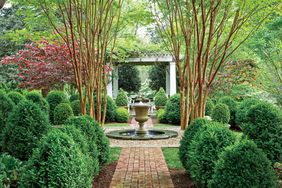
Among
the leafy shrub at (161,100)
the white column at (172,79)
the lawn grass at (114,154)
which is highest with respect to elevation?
the white column at (172,79)

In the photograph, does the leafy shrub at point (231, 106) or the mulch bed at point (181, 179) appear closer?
the mulch bed at point (181, 179)

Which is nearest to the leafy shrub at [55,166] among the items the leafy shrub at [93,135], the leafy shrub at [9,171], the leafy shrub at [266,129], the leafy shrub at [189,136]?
the leafy shrub at [9,171]

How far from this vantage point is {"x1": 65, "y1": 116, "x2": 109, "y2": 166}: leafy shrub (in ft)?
18.2

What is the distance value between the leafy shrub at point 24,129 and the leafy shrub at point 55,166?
2.71 meters

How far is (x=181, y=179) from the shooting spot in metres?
5.96

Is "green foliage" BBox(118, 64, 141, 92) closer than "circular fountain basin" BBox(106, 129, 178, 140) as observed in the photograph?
No

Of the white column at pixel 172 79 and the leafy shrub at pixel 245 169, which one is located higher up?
the white column at pixel 172 79

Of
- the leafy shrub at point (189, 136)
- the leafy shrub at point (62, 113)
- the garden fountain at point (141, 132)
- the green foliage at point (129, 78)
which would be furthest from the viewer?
the green foliage at point (129, 78)

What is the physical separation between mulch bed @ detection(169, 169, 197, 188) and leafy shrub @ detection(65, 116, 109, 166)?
4.17 ft

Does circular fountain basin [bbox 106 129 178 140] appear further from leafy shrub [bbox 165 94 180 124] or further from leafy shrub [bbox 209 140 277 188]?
leafy shrub [bbox 209 140 277 188]

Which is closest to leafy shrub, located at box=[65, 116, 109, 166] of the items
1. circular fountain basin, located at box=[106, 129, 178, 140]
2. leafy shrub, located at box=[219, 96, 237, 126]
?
→ circular fountain basin, located at box=[106, 129, 178, 140]

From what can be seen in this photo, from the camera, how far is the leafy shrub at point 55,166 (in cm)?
386

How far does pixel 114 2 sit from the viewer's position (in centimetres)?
1008

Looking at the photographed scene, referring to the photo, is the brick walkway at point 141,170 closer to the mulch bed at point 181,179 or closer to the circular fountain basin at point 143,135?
the mulch bed at point 181,179
